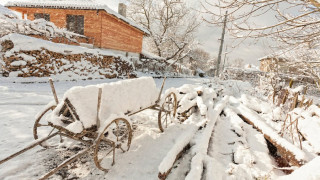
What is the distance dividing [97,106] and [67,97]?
379 millimetres

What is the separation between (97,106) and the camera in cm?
223

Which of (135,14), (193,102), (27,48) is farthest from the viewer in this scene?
(135,14)

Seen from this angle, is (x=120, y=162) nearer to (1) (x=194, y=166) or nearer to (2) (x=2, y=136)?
(1) (x=194, y=166)

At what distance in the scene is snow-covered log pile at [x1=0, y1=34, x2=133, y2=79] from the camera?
23.3ft

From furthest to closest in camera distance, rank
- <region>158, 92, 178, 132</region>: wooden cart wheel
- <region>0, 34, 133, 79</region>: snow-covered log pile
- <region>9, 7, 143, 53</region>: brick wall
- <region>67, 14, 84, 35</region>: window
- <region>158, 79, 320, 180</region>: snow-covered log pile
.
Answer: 1. <region>67, 14, 84, 35</region>: window
2. <region>9, 7, 143, 53</region>: brick wall
3. <region>0, 34, 133, 79</region>: snow-covered log pile
4. <region>158, 92, 178, 132</region>: wooden cart wheel
5. <region>158, 79, 320, 180</region>: snow-covered log pile

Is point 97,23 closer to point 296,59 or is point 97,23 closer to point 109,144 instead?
point 296,59

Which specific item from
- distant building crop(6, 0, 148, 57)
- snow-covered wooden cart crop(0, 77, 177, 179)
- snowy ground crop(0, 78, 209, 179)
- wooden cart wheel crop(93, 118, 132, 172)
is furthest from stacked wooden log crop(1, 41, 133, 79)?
wooden cart wheel crop(93, 118, 132, 172)

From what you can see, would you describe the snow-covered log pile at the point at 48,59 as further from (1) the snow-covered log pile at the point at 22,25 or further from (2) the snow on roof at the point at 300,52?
(2) the snow on roof at the point at 300,52

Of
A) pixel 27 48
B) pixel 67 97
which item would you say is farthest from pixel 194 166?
pixel 27 48

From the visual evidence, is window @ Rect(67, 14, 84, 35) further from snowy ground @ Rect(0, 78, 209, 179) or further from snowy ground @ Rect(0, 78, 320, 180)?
snowy ground @ Rect(0, 78, 320, 180)

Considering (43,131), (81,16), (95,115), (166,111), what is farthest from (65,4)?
(95,115)

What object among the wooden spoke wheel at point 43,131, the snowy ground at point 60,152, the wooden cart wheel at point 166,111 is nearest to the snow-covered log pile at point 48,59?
the snowy ground at point 60,152

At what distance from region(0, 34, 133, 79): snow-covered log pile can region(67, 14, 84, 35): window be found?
5378mm

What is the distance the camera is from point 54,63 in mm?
8297
